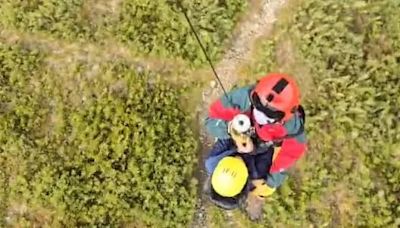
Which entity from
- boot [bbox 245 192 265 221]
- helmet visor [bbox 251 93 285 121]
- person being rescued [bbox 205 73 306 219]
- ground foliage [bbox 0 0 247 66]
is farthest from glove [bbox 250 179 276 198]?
ground foliage [bbox 0 0 247 66]

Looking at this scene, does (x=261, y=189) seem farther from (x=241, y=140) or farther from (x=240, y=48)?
(x=240, y=48)

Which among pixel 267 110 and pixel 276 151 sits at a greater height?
pixel 267 110

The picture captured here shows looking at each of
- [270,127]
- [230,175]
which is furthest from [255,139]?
[230,175]

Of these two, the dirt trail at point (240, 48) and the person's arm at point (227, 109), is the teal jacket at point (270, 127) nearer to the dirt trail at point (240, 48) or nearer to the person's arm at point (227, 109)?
the person's arm at point (227, 109)

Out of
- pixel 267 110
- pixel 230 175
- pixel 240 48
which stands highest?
pixel 267 110

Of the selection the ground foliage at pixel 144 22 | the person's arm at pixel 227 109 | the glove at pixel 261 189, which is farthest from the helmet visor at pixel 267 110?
the ground foliage at pixel 144 22

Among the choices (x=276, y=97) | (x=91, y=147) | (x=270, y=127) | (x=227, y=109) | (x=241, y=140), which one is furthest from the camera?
(x=91, y=147)

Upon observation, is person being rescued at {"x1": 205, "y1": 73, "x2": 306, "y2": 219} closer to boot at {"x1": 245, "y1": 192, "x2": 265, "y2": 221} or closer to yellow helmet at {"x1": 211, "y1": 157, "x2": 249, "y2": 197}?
yellow helmet at {"x1": 211, "y1": 157, "x2": 249, "y2": 197}

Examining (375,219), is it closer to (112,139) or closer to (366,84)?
(366,84)
